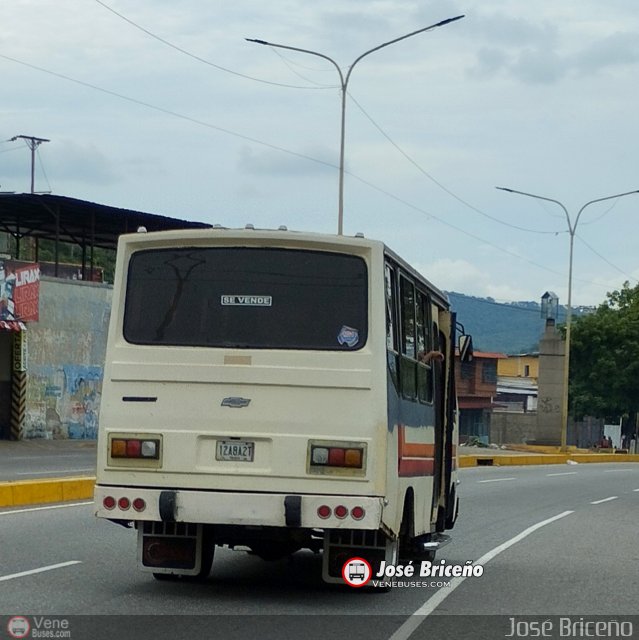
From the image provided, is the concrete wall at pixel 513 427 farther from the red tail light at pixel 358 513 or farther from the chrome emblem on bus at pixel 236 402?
the red tail light at pixel 358 513

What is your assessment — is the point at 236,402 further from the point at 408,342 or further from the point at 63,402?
the point at 63,402

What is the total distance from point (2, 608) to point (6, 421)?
35.0 metres

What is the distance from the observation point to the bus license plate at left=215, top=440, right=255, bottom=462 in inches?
425

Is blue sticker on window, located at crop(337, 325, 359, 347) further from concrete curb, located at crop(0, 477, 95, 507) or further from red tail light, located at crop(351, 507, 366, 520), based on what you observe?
concrete curb, located at crop(0, 477, 95, 507)

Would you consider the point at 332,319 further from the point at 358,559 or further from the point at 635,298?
the point at 635,298

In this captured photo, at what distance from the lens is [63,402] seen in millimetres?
45969

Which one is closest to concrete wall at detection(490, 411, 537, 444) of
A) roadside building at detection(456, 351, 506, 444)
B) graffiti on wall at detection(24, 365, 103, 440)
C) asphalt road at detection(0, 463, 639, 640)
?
roadside building at detection(456, 351, 506, 444)

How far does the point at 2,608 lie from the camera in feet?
32.4

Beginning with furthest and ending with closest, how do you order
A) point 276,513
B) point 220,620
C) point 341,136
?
point 341,136 < point 276,513 < point 220,620

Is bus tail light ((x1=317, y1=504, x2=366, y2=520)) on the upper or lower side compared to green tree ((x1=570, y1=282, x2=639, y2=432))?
lower

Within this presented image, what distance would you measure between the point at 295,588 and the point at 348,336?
239 centimetres

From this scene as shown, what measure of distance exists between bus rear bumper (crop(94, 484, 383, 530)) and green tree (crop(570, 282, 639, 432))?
68441 mm

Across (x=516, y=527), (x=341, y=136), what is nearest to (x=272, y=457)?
(x=516, y=527)

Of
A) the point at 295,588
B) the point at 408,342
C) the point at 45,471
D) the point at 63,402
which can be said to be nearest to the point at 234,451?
the point at 295,588
